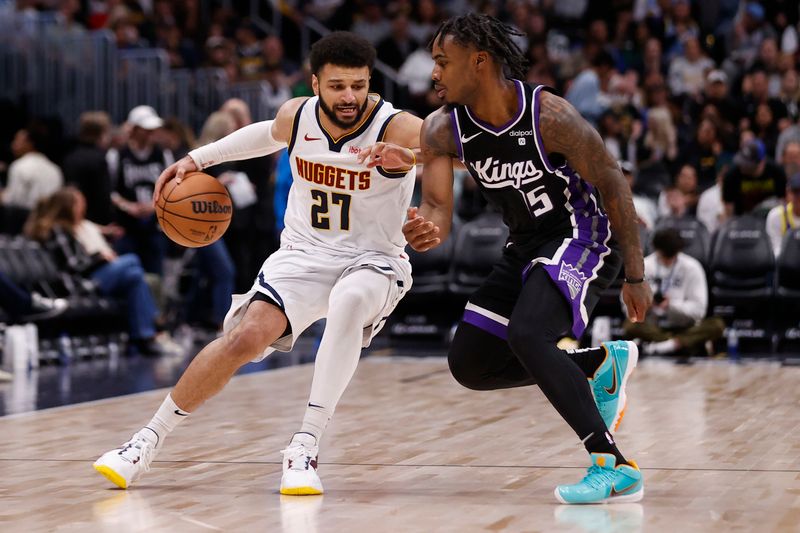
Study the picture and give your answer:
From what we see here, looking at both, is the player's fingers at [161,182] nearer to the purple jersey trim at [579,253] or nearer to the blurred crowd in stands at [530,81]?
the purple jersey trim at [579,253]

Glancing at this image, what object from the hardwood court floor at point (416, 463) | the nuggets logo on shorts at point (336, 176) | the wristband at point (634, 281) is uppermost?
the nuggets logo on shorts at point (336, 176)

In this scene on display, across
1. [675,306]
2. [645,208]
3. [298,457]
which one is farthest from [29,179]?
[298,457]

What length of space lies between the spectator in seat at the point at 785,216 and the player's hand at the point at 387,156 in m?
7.30

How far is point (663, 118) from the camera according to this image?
14.3 m

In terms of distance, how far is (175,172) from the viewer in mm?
5664

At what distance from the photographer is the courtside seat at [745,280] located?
11570 mm

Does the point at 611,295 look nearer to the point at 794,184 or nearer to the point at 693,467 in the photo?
the point at 794,184

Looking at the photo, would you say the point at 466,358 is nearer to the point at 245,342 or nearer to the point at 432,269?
the point at 245,342

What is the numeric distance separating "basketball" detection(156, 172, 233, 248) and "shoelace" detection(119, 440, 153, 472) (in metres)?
0.93

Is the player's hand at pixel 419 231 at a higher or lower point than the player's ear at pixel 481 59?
lower

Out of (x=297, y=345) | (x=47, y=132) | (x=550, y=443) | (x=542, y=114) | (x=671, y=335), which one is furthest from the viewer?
(x=47, y=132)

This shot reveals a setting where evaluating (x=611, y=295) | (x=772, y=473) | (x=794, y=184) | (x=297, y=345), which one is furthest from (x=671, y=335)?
(x=772, y=473)

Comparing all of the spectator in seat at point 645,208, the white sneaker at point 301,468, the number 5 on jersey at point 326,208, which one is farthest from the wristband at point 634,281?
the spectator in seat at point 645,208

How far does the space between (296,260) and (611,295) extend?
664cm
